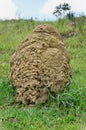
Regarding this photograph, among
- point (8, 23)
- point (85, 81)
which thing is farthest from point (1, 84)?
point (8, 23)

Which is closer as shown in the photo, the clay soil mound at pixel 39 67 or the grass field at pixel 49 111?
the grass field at pixel 49 111

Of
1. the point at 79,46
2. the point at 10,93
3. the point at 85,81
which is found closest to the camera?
the point at 10,93

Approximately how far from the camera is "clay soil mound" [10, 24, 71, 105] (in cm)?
647

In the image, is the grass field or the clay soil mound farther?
the clay soil mound

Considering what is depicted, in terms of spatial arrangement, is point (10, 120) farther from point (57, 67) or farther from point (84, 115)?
point (57, 67)

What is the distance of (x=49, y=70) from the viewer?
6.67 meters

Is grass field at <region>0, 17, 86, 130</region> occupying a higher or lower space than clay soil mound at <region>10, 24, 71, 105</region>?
lower

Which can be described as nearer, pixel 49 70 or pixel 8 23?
pixel 49 70

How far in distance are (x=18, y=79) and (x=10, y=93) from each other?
34cm

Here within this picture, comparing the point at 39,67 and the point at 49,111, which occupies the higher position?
the point at 39,67

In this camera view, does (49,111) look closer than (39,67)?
Yes

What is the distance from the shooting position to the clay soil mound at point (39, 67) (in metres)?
6.47

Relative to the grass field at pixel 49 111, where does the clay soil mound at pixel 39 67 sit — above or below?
above

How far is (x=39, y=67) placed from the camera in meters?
6.71
